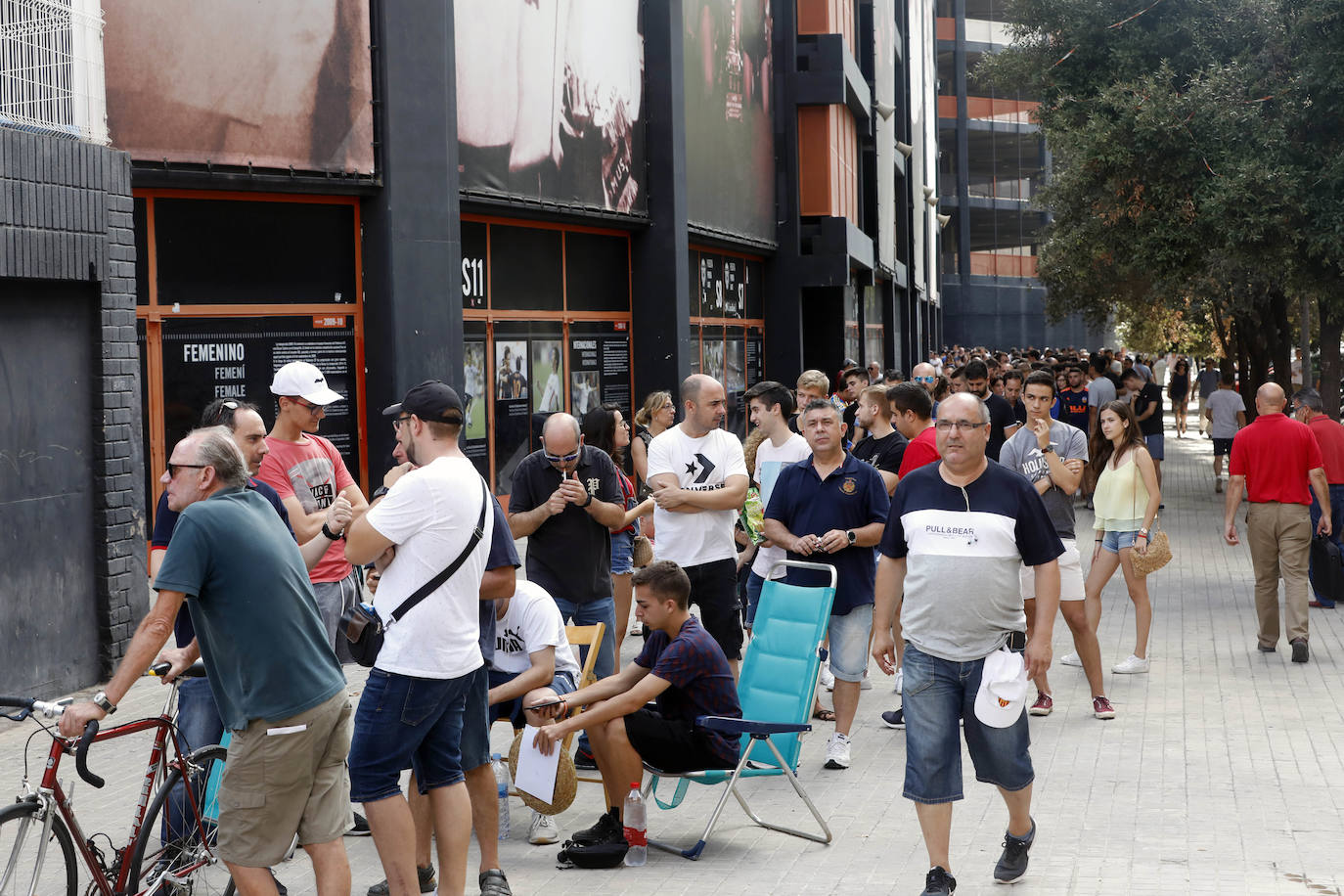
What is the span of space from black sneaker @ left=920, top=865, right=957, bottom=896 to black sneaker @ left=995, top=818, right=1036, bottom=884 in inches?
13.1

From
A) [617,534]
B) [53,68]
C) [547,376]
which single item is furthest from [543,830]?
[547,376]

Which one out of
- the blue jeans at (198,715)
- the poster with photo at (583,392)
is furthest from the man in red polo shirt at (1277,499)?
the poster with photo at (583,392)

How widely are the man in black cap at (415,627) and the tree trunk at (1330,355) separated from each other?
1542 cm

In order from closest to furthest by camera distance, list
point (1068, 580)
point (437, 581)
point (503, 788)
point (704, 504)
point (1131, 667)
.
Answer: point (437, 581) → point (503, 788) → point (704, 504) → point (1068, 580) → point (1131, 667)

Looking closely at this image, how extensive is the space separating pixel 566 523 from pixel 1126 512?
4.00 m

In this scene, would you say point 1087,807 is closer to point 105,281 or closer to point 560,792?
point 560,792

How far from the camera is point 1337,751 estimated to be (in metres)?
7.68

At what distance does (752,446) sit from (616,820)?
4973 millimetres

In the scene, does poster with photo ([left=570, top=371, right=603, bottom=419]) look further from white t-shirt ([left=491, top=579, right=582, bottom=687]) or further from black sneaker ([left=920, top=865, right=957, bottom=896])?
black sneaker ([left=920, top=865, right=957, bottom=896])

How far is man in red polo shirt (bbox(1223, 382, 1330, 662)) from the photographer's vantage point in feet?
33.8

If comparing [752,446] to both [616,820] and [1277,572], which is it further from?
[616,820]

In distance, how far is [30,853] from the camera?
175 inches

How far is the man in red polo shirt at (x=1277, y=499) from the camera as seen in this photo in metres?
10.3

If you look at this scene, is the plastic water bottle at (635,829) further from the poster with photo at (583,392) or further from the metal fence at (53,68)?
the poster with photo at (583,392)
